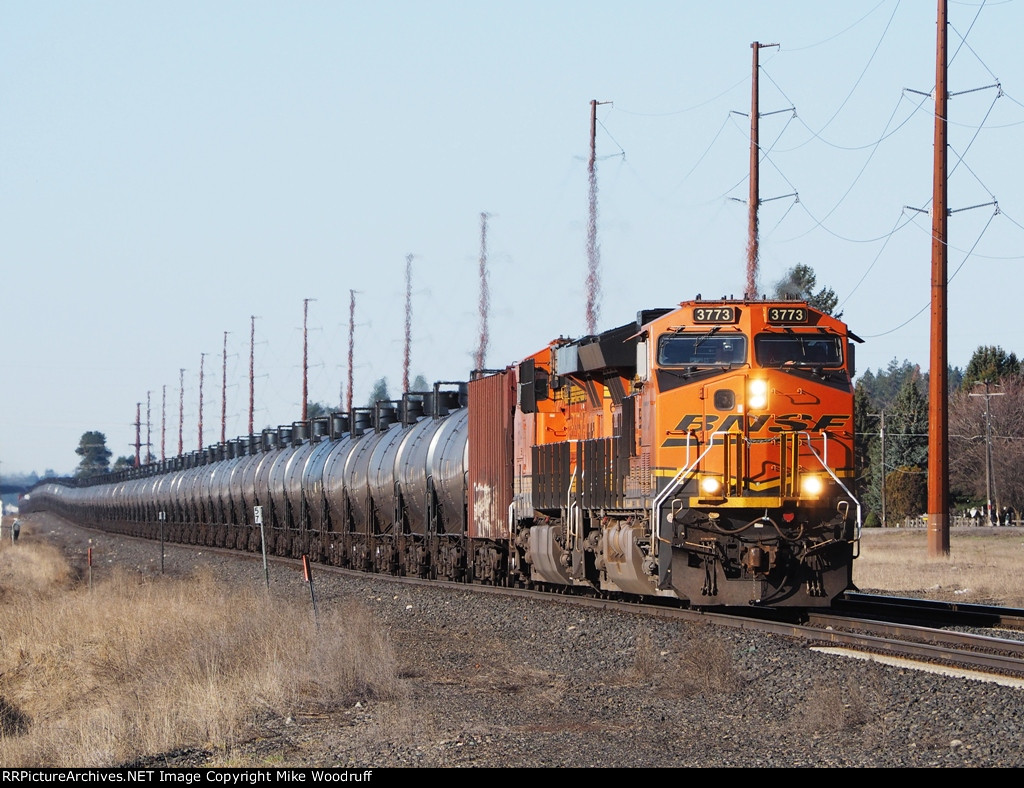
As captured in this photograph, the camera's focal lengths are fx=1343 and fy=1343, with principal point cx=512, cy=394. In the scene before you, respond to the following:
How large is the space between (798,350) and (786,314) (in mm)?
458

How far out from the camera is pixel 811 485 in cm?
1586

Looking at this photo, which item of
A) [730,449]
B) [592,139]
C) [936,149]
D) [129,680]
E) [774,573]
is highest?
[592,139]

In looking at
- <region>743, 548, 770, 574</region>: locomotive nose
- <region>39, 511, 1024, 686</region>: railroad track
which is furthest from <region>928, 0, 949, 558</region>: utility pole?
<region>743, 548, 770, 574</region>: locomotive nose

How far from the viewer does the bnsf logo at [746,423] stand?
15812 mm

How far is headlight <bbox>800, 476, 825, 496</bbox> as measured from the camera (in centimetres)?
1583

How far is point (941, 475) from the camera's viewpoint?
26.8 m

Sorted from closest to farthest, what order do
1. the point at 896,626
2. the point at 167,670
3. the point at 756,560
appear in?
the point at 167,670 < the point at 896,626 < the point at 756,560

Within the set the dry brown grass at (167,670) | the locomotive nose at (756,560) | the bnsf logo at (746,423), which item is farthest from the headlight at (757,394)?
the dry brown grass at (167,670)

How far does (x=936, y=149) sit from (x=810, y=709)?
21.2m

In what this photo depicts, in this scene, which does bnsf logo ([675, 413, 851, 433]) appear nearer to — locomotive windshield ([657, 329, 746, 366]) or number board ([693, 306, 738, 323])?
locomotive windshield ([657, 329, 746, 366])

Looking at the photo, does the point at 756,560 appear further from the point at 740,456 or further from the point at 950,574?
the point at 950,574

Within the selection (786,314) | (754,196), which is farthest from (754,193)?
(786,314)

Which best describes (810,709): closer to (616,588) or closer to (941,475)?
(616,588)

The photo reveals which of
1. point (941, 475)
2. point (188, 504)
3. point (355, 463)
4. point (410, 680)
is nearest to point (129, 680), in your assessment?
point (410, 680)
